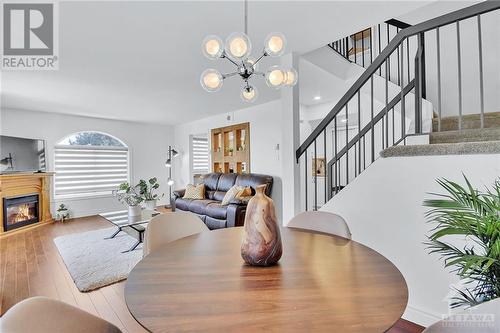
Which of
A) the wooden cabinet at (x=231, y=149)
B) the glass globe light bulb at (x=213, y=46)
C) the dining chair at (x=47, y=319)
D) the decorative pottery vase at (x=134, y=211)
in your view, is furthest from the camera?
the wooden cabinet at (x=231, y=149)

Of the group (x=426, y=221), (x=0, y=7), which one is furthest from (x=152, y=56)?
(x=426, y=221)

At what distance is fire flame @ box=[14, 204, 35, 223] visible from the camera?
4.62 meters

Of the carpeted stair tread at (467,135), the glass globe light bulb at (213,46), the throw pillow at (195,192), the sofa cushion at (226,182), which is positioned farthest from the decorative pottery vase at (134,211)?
the carpeted stair tread at (467,135)

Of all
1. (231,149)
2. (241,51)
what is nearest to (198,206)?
(231,149)

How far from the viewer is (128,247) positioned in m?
3.55

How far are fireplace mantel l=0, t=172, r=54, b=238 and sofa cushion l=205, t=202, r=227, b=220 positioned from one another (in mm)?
3448

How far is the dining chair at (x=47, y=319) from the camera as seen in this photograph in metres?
0.66

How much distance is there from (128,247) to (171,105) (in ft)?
9.10

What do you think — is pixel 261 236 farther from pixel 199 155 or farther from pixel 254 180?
pixel 199 155

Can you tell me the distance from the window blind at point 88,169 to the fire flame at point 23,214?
75 cm

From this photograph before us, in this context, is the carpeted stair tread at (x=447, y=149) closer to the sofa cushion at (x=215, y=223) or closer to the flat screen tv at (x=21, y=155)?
the sofa cushion at (x=215, y=223)

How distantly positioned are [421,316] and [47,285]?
3.32 metres

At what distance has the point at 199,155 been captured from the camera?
25.2 feet
